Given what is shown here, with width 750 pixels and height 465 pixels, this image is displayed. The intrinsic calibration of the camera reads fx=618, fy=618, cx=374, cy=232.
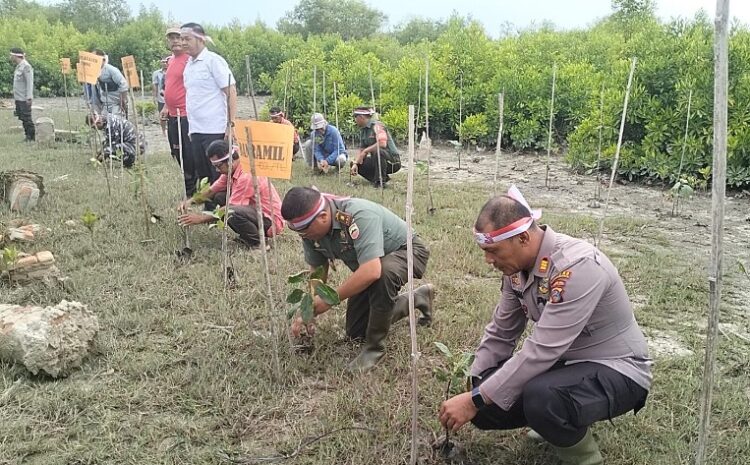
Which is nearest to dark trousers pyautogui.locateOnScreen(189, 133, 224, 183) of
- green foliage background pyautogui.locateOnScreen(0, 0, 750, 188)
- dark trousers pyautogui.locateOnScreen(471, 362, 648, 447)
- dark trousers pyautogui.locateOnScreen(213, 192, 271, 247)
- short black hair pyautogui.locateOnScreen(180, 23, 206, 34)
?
dark trousers pyautogui.locateOnScreen(213, 192, 271, 247)

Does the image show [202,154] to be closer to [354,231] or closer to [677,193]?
[354,231]

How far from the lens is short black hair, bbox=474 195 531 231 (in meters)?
2.09

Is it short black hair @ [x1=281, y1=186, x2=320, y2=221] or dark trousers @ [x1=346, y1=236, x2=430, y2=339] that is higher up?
short black hair @ [x1=281, y1=186, x2=320, y2=221]

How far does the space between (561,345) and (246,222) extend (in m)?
3.22

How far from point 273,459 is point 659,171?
6.27 meters

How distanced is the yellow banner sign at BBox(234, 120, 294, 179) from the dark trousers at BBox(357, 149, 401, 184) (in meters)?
4.34

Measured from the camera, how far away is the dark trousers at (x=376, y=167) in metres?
7.43

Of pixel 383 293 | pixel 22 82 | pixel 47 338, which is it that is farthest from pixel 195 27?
pixel 22 82

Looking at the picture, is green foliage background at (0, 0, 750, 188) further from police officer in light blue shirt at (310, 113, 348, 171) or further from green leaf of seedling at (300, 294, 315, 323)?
green leaf of seedling at (300, 294, 315, 323)

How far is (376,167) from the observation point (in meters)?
7.62

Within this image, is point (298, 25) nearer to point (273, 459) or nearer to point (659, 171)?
point (659, 171)

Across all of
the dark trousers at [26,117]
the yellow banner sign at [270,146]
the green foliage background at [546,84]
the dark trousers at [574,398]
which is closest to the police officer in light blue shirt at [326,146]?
the green foliage background at [546,84]

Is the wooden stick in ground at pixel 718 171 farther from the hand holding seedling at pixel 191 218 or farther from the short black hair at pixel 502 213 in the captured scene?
the hand holding seedling at pixel 191 218

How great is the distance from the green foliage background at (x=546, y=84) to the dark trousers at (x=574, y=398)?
206 inches
